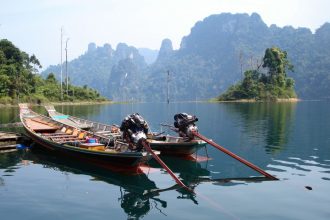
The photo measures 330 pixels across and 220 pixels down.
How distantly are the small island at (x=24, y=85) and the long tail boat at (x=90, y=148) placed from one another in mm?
57588

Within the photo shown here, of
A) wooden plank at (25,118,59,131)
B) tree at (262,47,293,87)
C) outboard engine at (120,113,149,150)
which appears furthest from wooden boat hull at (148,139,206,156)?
tree at (262,47,293,87)

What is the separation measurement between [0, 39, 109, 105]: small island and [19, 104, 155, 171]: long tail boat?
2267 inches

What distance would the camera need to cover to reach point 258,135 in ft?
105

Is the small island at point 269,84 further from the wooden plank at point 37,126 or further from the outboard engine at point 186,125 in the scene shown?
the outboard engine at point 186,125

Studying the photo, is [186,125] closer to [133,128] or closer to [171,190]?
[133,128]

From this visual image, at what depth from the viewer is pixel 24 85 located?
277 ft

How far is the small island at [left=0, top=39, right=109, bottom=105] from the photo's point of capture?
80.2 meters

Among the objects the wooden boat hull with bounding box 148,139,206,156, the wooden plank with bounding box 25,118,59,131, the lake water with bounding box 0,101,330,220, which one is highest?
the wooden plank with bounding box 25,118,59,131

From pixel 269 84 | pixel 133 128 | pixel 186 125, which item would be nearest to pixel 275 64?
pixel 269 84

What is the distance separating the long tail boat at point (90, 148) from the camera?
57.2 ft

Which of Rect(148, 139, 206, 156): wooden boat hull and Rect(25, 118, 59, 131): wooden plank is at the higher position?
Rect(25, 118, 59, 131): wooden plank

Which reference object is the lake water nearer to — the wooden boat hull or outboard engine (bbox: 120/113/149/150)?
the wooden boat hull

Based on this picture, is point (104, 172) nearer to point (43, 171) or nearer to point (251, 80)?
point (43, 171)

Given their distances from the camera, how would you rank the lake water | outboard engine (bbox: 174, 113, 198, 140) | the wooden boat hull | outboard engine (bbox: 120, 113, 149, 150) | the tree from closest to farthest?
the lake water, outboard engine (bbox: 120, 113, 149, 150), the wooden boat hull, outboard engine (bbox: 174, 113, 198, 140), the tree
